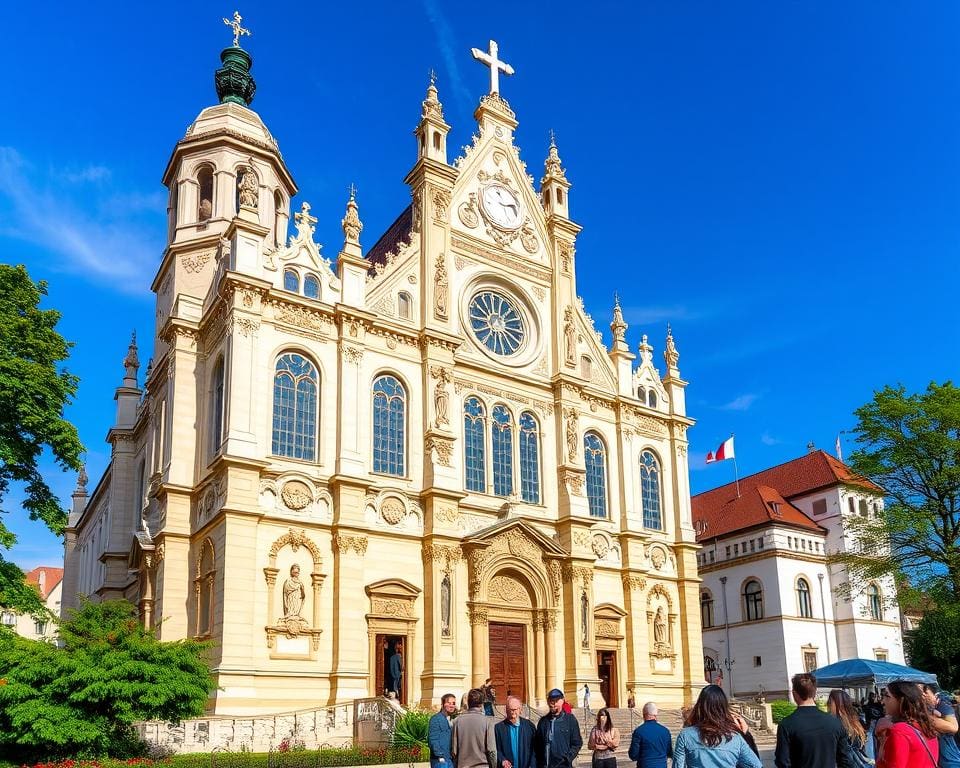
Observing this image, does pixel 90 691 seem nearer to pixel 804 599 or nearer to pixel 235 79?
pixel 235 79

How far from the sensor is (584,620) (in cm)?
3753

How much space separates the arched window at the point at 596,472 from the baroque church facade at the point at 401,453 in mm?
166

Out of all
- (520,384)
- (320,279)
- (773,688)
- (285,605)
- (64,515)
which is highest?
(320,279)

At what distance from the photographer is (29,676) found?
69.4ft

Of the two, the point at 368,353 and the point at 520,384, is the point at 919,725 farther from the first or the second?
the point at 520,384

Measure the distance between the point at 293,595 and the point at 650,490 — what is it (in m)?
19.2

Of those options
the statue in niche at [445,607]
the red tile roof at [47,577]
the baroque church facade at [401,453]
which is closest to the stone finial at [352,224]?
the baroque church facade at [401,453]

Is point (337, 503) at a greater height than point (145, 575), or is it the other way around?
point (337, 503)

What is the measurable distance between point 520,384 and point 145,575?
16366 millimetres

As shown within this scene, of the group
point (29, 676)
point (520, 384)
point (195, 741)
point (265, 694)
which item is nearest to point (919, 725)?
point (29, 676)

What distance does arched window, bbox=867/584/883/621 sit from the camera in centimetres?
5369

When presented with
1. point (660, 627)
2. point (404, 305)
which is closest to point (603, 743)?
point (404, 305)

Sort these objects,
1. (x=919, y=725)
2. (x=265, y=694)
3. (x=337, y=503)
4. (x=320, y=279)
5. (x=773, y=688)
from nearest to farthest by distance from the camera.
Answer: (x=919, y=725) < (x=265, y=694) < (x=337, y=503) < (x=320, y=279) < (x=773, y=688)

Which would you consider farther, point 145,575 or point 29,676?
point 145,575
